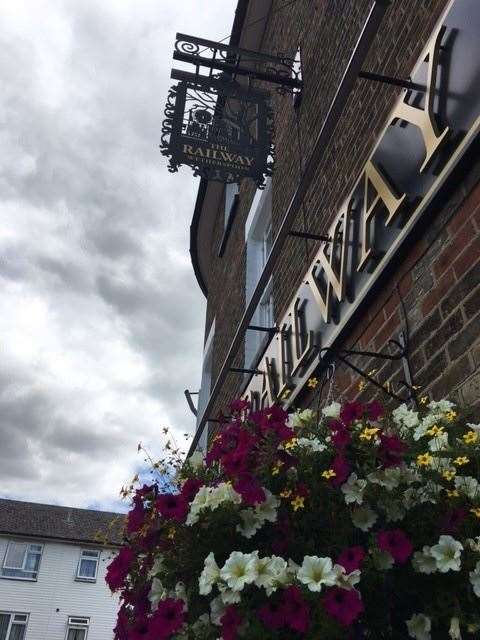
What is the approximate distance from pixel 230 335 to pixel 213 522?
6401 mm

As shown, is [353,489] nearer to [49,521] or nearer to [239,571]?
[239,571]

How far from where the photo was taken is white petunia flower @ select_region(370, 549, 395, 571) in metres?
1.48

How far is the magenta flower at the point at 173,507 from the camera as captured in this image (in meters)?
1.77

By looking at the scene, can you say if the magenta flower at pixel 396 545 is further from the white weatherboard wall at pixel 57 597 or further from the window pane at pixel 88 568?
the window pane at pixel 88 568

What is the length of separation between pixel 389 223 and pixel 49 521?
28619 millimetres

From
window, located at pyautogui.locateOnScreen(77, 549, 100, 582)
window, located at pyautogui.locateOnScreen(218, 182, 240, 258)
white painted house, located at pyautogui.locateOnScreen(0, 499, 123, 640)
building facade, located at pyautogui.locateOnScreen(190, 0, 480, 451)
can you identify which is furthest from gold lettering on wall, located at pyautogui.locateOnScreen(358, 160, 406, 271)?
window, located at pyautogui.locateOnScreen(77, 549, 100, 582)

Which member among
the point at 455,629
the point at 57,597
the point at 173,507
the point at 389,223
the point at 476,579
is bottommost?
the point at 455,629

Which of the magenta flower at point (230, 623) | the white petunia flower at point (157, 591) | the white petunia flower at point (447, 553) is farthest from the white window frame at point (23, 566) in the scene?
the white petunia flower at point (447, 553)

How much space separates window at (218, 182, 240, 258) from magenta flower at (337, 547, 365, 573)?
26.9 ft

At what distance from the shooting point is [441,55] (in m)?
2.67

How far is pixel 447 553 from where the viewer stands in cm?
145

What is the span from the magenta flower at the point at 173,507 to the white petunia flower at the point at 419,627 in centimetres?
69

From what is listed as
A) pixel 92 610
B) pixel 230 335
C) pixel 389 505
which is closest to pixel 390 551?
pixel 389 505

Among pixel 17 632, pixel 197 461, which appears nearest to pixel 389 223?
pixel 197 461
